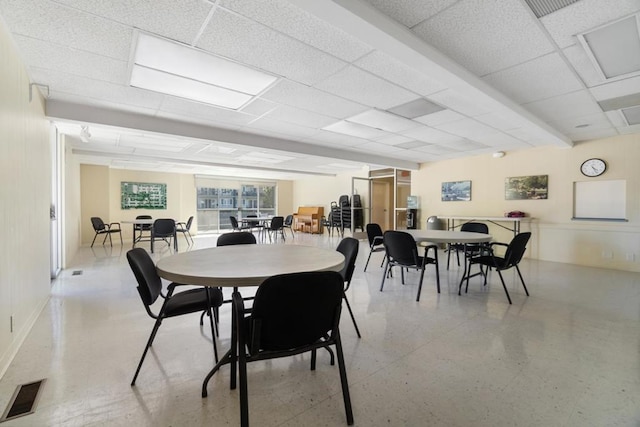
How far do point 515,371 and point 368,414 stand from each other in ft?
3.75

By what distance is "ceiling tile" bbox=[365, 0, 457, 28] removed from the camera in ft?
6.06

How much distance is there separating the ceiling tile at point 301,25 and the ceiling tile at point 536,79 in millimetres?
1542

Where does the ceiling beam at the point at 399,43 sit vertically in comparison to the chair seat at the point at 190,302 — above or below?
above

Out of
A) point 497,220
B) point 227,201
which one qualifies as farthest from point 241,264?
point 227,201

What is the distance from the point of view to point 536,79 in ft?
9.49

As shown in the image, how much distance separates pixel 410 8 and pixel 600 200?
579cm

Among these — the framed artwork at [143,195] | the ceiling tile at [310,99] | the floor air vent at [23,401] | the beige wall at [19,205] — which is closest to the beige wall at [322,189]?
the framed artwork at [143,195]

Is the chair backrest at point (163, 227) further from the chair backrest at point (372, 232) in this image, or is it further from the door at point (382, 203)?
the door at point (382, 203)

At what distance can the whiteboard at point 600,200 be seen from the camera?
16.4 feet

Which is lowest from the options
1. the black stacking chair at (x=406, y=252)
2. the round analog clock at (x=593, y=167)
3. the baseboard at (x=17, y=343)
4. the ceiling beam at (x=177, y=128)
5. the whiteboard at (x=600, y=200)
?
the baseboard at (x=17, y=343)

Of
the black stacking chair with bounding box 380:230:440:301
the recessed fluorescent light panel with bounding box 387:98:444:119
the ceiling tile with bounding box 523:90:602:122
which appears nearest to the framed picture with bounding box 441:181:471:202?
the ceiling tile with bounding box 523:90:602:122

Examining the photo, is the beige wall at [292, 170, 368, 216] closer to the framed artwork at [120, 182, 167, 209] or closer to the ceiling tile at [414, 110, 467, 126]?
the framed artwork at [120, 182, 167, 209]

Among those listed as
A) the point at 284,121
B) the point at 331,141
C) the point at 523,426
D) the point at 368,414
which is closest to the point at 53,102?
the point at 284,121

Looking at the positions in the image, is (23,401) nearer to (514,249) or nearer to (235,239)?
(235,239)
